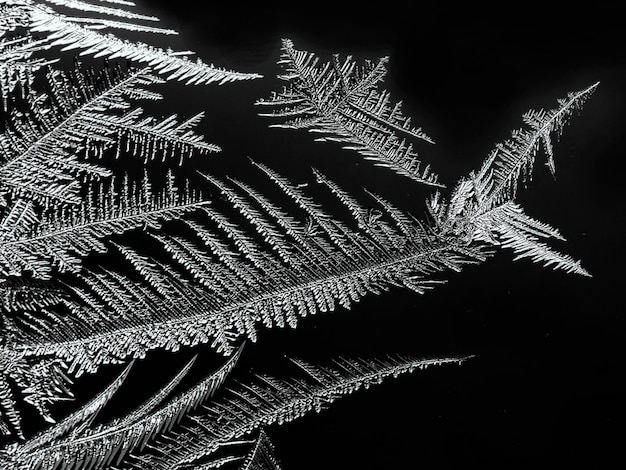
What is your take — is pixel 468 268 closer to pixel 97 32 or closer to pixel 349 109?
pixel 349 109

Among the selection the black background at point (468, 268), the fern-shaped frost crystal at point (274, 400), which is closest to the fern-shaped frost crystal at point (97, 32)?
the black background at point (468, 268)

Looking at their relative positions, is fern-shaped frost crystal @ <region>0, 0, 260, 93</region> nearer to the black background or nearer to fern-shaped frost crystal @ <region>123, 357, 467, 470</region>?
the black background

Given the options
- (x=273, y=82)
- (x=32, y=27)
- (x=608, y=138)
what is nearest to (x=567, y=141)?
(x=608, y=138)

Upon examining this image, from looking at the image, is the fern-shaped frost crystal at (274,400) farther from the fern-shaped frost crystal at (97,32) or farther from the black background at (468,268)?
the fern-shaped frost crystal at (97,32)

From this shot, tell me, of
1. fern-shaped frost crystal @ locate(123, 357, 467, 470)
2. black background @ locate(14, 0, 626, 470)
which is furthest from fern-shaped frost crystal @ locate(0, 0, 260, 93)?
fern-shaped frost crystal @ locate(123, 357, 467, 470)

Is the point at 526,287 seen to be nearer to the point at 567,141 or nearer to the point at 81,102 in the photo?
the point at 567,141

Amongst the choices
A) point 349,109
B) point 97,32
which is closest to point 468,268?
point 349,109

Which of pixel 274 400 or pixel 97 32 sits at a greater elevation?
pixel 97 32
